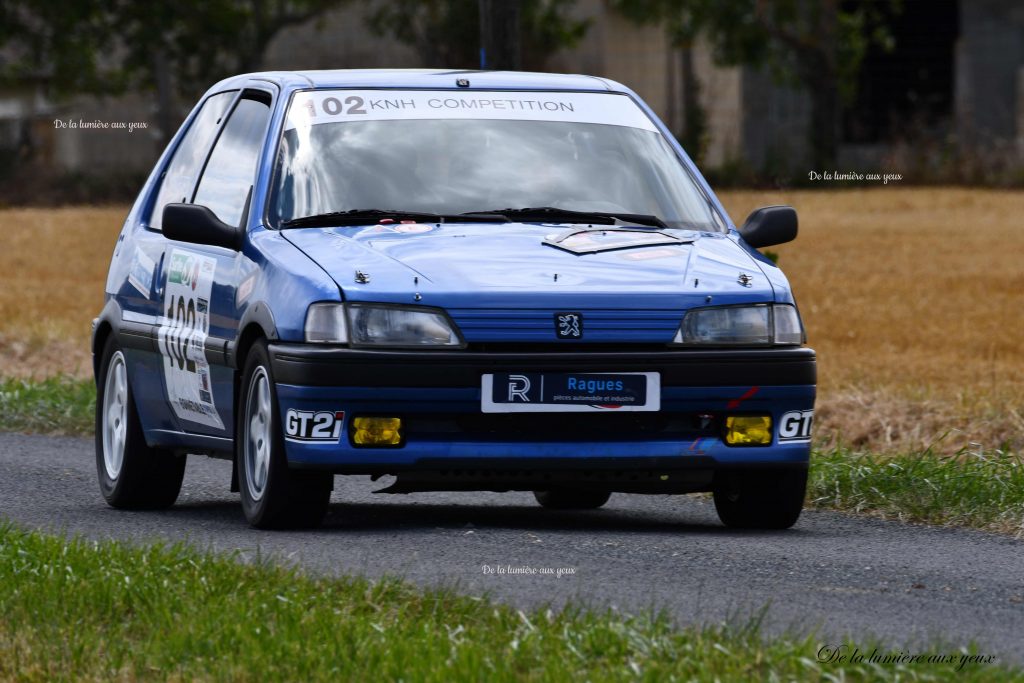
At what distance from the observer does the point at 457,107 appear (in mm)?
8266

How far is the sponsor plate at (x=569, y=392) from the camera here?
6949mm

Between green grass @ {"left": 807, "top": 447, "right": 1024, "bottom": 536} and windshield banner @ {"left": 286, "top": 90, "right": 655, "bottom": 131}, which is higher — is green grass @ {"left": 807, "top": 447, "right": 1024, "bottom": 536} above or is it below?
below

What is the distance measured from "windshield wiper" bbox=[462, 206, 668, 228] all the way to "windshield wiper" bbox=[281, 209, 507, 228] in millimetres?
49

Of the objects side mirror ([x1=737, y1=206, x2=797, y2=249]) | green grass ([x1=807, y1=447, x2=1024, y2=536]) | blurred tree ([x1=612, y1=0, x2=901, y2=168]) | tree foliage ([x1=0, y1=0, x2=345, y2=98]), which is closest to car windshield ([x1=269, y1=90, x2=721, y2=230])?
side mirror ([x1=737, y1=206, x2=797, y2=249])

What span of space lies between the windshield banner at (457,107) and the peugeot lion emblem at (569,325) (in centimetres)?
148

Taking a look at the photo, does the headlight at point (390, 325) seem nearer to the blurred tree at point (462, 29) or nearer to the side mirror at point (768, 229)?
the side mirror at point (768, 229)

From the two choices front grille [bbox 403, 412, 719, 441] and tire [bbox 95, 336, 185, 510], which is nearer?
front grille [bbox 403, 412, 719, 441]

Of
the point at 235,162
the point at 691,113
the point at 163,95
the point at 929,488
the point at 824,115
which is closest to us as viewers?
the point at 235,162

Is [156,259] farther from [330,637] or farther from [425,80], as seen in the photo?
[330,637]

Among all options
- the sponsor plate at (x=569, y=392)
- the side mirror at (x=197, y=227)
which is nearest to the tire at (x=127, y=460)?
the side mirror at (x=197, y=227)

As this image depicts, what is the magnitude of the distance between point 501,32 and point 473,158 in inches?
223

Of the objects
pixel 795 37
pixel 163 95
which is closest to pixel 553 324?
pixel 795 37

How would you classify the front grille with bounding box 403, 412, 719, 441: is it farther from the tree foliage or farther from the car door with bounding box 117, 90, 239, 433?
the tree foliage

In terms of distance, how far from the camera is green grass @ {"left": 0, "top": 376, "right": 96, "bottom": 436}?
12.3 metres
